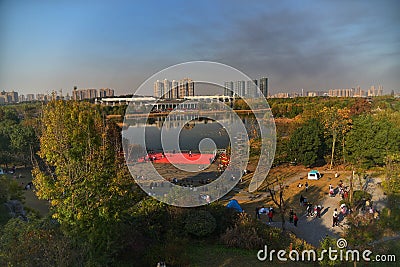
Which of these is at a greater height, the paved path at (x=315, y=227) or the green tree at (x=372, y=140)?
the green tree at (x=372, y=140)

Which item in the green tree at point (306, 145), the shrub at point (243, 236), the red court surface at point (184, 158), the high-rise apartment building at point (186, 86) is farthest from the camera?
→ the red court surface at point (184, 158)

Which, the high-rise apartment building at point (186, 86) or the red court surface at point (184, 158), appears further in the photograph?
the red court surface at point (184, 158)

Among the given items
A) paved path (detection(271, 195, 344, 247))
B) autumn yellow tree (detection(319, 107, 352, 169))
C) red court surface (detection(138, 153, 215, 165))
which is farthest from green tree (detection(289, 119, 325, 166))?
paved path (detection(271, 195, 344, 247))

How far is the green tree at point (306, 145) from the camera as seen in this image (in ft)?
53.0

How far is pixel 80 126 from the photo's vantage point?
263 inches

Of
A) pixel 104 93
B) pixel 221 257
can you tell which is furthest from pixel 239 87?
pixel 104 93

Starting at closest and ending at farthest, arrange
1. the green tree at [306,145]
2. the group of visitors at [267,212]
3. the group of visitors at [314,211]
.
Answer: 1. the group of visitors at [267,212]
2. the group of visitors at [314,211]
3. the green tree at [306,145]

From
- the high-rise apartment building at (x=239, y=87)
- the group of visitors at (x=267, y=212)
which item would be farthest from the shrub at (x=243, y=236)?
the high-rise apartment building at (x=239, y=87)

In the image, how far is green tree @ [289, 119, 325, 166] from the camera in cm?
→ 1614

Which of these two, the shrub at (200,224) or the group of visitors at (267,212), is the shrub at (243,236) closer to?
the shrub at (200,224)

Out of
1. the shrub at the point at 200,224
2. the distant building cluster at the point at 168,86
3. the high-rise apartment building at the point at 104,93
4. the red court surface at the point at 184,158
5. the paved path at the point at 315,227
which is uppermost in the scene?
the high-rise apartment building at the point at 104,93

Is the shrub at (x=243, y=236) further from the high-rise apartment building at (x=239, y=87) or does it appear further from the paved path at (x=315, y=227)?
the high-rise apartment building at (x=239, y=87)

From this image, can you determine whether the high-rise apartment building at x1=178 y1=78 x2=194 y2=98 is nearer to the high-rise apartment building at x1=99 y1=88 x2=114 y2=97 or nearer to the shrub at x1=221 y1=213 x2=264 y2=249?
the shrub at x1=221 y1=213 x2=264 y2=249

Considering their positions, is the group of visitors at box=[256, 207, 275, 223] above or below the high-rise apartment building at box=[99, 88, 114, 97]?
below
